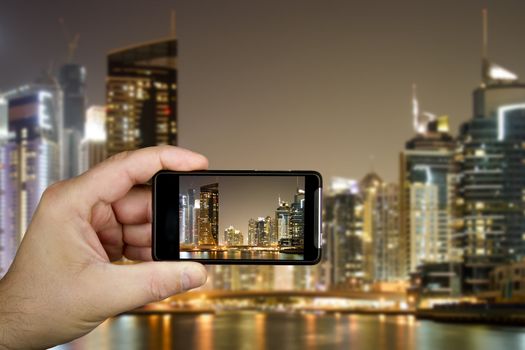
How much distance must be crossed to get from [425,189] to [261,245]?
288 feet

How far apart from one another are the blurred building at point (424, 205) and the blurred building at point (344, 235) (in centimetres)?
382

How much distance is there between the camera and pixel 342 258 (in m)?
86.2

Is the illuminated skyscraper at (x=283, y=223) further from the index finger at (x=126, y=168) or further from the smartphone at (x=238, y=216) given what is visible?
the index finger at (x=126, y=168)

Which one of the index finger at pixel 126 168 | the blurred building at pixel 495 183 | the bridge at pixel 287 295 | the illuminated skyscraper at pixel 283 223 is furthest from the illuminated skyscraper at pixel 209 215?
the blurred building at pixel 495 183

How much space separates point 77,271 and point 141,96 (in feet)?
301

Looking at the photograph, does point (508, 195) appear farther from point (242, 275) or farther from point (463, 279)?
point (242, 275)

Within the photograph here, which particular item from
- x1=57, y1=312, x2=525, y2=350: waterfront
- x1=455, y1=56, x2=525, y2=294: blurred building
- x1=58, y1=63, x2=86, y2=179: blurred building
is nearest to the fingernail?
x1=57, y1=312, x2=525, y2=350: waterfront

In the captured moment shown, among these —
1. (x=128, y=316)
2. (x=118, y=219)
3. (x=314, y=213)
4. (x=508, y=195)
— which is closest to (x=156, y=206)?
(x=118, y=219)

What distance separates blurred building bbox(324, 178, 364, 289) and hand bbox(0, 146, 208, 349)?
3270 inches

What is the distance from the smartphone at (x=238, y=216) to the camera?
1775mm

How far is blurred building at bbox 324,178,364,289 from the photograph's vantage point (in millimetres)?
85812

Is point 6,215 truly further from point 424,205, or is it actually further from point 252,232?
point 252,232

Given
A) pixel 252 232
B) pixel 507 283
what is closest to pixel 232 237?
pixel 252 232

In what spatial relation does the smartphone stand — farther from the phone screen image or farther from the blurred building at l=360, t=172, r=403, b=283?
the blurred building at l=360, t=172, r=403, b=283
